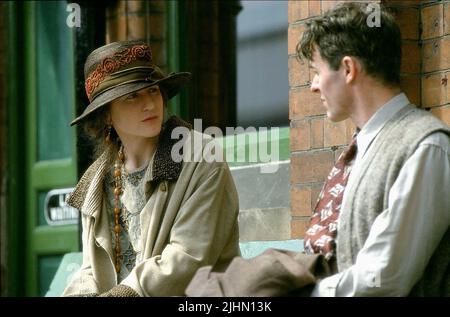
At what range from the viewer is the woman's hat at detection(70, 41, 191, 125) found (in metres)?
4.23

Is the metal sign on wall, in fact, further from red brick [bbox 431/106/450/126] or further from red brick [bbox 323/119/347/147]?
red brick [bbox 431/106/450/126]

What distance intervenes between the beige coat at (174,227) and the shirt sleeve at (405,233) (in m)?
0.81

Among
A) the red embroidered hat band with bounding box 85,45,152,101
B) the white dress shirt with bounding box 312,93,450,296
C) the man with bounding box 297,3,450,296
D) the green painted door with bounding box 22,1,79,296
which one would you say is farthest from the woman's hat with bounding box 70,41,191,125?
the green painted door with bounding box 22,1,79,296

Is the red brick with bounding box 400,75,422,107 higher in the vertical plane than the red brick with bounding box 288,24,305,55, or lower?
lower

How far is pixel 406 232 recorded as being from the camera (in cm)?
324

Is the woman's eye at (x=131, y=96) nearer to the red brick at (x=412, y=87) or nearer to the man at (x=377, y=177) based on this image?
the man at (x=377, y=177)

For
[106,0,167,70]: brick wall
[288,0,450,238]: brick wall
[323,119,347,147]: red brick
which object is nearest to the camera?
[288,0,450,238]: brick wall

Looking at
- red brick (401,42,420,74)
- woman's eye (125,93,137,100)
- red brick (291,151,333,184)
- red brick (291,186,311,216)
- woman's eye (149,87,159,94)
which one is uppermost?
red brick (401,42,420,74)

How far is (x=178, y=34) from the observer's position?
6.35 metres

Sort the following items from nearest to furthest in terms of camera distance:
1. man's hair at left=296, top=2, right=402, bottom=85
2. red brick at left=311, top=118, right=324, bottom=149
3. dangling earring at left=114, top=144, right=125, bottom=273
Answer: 1. man's hair at left=296, top=2, right=402, bottom=85
2. dangling earring at left=114, top=144, right=125, bottom=273
3. red brick at left=311, top=118, right=324, bottom=149

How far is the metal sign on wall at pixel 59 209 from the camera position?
6.96 m

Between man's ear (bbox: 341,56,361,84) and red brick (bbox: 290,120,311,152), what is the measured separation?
1.51m

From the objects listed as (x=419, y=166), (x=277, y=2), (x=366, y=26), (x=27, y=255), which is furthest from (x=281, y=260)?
(x=27, y=255)
